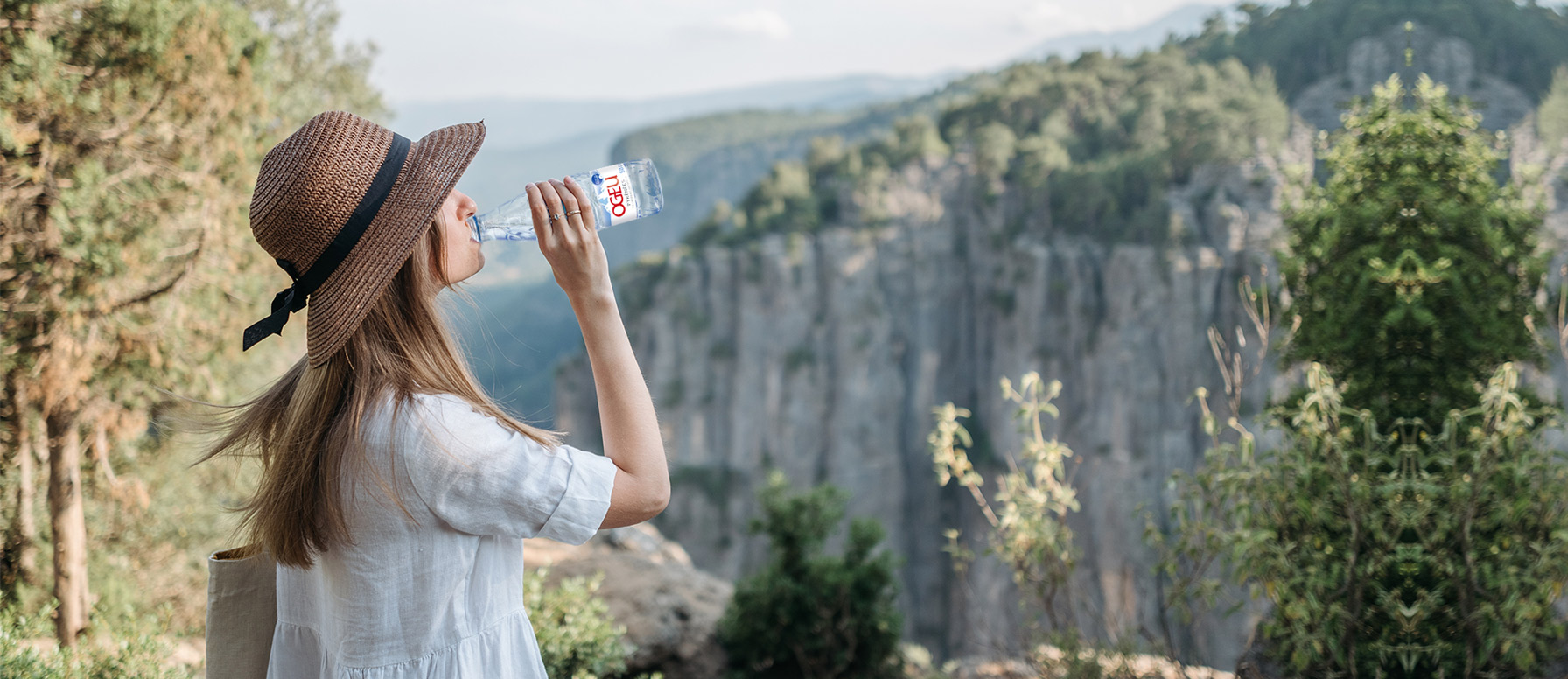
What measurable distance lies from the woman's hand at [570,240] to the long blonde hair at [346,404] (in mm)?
157

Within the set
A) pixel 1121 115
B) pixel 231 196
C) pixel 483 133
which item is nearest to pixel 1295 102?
pixel 1121 115

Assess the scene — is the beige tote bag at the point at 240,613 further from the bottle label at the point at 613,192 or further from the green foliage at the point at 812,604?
the green foliage at the point at 812,604

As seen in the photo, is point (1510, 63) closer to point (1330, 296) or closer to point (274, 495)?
point (1330, 296)

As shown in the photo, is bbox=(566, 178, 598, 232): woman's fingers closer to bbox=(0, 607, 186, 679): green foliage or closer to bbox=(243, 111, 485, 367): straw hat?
bbox=(243, 111, 485, 367): straw hat

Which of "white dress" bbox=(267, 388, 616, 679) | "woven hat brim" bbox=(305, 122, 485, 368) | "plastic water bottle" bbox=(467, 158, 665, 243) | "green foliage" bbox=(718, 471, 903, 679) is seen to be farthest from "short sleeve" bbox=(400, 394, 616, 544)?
"green foliage" bbox=(718, 471, 903, 679)

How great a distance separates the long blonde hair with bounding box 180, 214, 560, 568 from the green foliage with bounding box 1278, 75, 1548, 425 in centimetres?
298

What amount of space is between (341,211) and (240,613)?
682 millimetres

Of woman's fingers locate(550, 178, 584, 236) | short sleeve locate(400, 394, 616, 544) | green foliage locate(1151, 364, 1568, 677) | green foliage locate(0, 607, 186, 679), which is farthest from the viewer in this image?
green foliage locate(1151, 364, 1568, 677)

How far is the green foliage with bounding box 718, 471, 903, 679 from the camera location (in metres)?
5.62

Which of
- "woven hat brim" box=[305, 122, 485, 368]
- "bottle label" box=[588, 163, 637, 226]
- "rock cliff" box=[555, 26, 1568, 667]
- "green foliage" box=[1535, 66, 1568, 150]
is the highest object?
"green foliage" box=[1535, 66, 1568, 150]

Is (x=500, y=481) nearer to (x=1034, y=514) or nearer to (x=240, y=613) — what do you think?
(x=240, y=613)

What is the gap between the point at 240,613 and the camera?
4.41ft

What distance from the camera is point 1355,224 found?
3.21m

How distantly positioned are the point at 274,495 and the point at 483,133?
1.76 ft
